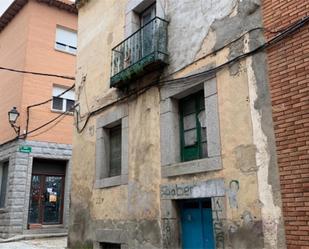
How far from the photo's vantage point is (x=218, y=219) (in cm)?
604

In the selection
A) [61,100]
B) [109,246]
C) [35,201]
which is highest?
[61,100]

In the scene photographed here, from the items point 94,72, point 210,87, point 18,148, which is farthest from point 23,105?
point 210,87

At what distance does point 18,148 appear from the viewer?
13828 millimetres

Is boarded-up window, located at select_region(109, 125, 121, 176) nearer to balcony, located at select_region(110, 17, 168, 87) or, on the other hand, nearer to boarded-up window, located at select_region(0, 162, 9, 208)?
balcony, located at select_region(110, 17, 168, 87)

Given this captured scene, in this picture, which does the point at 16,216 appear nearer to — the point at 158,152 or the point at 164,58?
the point at 158,152

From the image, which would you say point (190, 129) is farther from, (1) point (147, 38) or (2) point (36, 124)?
(2) point (36, 124)

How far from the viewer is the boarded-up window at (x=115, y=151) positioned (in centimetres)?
908

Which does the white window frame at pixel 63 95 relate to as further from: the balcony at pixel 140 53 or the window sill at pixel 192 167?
the window sill at pixel 192 167

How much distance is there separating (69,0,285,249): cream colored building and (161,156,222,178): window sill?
2 cm

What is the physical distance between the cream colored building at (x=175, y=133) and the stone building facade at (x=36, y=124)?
446 centimetres

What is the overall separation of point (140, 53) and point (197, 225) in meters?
3.81

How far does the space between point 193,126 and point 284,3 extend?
106 inches

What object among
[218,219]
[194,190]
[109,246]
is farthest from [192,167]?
[109,246]

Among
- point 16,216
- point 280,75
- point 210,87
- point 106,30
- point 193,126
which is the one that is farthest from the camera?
point 16,216
